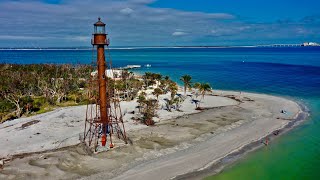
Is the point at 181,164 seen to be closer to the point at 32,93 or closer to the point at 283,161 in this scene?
the point at 283,161

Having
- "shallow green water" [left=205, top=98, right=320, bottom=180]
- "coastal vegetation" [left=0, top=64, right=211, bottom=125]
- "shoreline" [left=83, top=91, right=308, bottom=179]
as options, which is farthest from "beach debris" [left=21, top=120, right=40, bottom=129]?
"shallow green water" [left=205, top=98, right=320, bottom=180]

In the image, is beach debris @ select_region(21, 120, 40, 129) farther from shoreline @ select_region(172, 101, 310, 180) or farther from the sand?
shoreline @ select_region(172, 101, 310, 180)

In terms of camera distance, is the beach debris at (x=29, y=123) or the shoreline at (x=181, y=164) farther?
the beach debris at (x=29, y=123)

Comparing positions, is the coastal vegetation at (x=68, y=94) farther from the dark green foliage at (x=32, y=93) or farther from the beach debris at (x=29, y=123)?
the beach debris at (x=29, y=123)

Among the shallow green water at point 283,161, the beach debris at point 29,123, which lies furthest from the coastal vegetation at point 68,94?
the shallow green water at point 283,161

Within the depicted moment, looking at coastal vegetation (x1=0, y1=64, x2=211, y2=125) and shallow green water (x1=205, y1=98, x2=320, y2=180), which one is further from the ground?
coastal vegetation (x1=0, y1=64, x2=211, y2=125)

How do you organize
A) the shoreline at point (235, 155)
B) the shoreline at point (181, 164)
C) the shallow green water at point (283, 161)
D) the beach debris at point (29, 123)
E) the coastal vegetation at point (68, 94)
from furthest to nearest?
1. the coastal vegetation at point (68, 94)
2. the beach debris at point (29, 123)
3. the shallow green water at point (283, 161)
4. the shoreline at point (235, 155)
5. the shoreline at point (181, 164)
